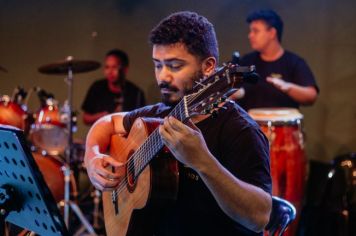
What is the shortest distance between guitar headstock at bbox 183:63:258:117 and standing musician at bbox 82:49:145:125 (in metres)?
4.46

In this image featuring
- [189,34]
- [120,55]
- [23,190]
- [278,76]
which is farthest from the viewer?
[120,55]

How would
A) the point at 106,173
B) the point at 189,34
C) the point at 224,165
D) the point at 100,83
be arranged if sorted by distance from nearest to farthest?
1. the point at 224,165
2. the point at 189,34
3. the point at 106,173
4. the point at 100,83

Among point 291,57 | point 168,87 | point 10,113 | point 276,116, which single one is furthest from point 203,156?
point 10,113

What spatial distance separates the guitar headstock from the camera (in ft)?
5.96

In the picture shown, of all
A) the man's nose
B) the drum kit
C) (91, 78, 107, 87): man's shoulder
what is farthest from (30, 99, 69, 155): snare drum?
the man's nose

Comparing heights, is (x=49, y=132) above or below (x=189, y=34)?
below

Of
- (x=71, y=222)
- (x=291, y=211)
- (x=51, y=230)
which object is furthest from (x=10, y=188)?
(x=71, y=222)

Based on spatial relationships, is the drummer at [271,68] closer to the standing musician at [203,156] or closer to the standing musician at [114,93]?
the standing musician at [114,93]

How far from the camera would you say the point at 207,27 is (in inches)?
93.7

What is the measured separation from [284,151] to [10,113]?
111 inches

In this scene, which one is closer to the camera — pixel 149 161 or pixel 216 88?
pixel 216 88

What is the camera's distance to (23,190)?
206 centimetres

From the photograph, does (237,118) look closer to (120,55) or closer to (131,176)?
(131,176)

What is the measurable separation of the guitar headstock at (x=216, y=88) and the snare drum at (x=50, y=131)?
13.1 feet
